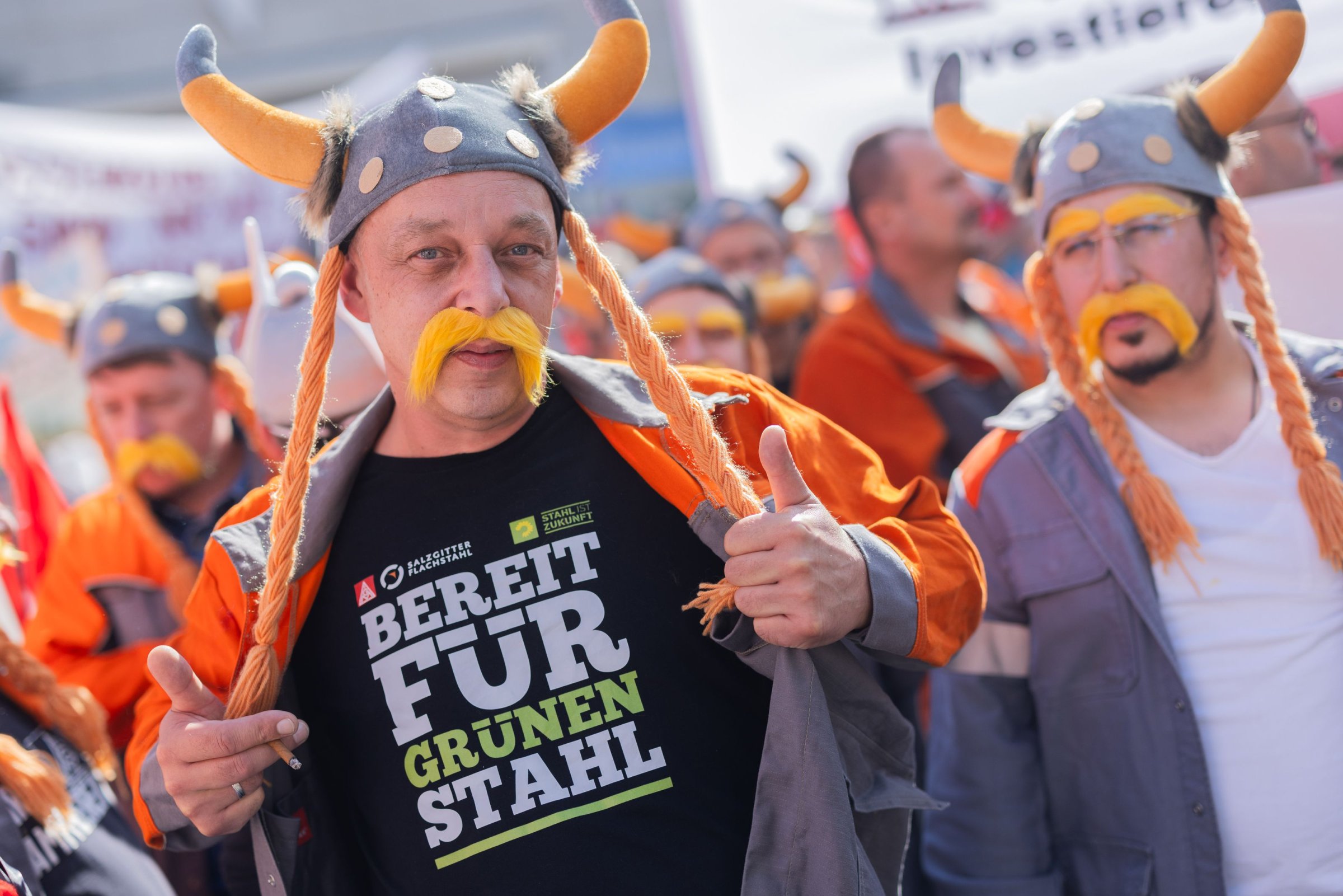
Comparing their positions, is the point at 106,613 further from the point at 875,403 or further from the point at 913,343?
the point at 913,343

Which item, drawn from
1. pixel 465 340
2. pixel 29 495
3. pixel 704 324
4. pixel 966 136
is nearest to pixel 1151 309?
pixel 966 136

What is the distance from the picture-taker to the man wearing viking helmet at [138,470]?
3246mm

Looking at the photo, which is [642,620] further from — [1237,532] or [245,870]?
[1237,532]

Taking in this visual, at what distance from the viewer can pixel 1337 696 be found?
7.54 ft

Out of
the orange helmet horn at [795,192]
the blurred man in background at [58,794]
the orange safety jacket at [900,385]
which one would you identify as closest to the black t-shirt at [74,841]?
the blurred man in background at [58,794]

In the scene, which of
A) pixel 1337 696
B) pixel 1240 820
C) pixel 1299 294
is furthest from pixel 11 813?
pixel 1299 294

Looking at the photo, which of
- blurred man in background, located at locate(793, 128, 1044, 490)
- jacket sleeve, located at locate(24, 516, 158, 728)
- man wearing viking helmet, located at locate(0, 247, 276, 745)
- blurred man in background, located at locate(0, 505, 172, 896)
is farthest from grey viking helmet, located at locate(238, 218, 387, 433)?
blurred man in background, located at locate(793, 128, 1044, 490)

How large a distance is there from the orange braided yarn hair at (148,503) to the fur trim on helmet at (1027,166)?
2.03 metres

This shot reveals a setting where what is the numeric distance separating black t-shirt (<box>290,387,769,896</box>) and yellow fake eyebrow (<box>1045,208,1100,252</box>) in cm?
115

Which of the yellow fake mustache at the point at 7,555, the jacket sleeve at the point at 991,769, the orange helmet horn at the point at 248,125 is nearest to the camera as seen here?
the orange helmet horn at the point at 248,125

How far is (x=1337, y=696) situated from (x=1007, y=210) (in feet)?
16.9

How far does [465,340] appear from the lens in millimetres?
1888

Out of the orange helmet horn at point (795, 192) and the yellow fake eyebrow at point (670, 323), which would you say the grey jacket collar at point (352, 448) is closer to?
the yellow fake eyebrow at point (670, 323)

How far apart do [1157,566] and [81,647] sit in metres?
2.81
